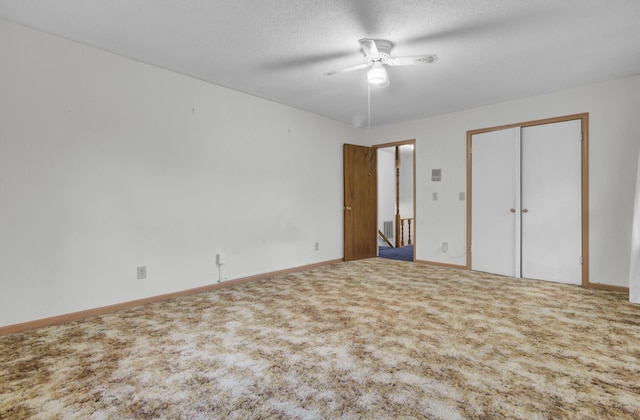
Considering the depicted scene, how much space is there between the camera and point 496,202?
179 inches

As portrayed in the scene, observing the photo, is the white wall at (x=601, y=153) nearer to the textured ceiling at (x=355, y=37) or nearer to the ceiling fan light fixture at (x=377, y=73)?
the textured ceiling at (x=355, y=37)

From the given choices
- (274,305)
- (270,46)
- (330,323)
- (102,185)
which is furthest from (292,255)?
(270,46)

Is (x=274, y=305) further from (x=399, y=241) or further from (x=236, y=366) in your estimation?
(x=399, y=241)

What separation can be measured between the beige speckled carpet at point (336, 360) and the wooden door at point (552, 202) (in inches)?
30.1

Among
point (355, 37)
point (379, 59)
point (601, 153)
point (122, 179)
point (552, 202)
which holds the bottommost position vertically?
point (552, 202)

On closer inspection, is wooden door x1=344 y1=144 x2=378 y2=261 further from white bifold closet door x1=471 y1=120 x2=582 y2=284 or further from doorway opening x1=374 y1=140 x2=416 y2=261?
white bifold closet door x1=471 y1=120 x2=582 y2=284

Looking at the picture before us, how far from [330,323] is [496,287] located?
2.38m

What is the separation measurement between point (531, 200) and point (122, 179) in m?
4.97

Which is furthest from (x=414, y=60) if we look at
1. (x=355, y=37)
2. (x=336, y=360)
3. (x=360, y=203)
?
(x=360, y=203)

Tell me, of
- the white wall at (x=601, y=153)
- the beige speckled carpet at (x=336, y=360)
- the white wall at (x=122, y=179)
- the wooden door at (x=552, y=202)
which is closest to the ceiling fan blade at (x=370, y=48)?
the white wall at (x=122, y=179)

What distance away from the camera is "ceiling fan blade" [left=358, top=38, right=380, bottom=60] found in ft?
8.61

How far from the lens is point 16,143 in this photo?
8.30 ft

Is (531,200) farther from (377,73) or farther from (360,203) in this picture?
(377,73)

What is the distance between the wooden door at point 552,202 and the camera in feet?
12.9
